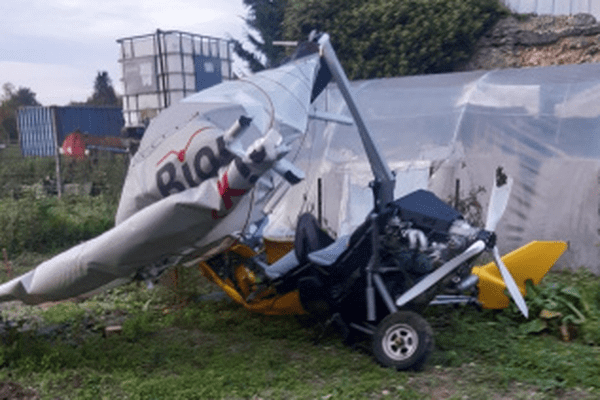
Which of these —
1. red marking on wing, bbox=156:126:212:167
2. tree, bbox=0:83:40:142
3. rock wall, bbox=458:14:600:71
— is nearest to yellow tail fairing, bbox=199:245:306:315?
red marking on wing, bbox=156:126:212:167

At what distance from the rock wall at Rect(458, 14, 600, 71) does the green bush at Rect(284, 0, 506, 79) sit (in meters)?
0.28

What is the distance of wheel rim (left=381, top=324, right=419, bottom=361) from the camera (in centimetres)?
485

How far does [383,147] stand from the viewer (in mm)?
9297

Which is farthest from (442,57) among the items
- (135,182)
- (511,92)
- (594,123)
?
(135,182)

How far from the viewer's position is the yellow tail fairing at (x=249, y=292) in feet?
19.6

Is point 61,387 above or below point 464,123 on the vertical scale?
below

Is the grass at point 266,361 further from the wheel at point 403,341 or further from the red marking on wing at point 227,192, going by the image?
the red marking on wing at point 227,192

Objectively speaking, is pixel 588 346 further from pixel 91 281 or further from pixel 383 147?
pixel 383 147

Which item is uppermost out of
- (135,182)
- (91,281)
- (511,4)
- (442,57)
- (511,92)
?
(511,4)

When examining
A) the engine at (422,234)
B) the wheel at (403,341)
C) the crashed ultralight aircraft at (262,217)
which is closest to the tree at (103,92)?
the crashed ultralight aircraft at (262,217)

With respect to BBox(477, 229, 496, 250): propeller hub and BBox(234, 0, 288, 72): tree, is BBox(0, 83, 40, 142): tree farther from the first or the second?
BBox(477, 229, 496, 250): propeller hub

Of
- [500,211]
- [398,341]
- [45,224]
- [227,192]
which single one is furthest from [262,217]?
[45,224]

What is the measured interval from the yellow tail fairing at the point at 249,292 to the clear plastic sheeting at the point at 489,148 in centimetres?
152

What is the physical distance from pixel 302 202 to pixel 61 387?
17.2 feet
